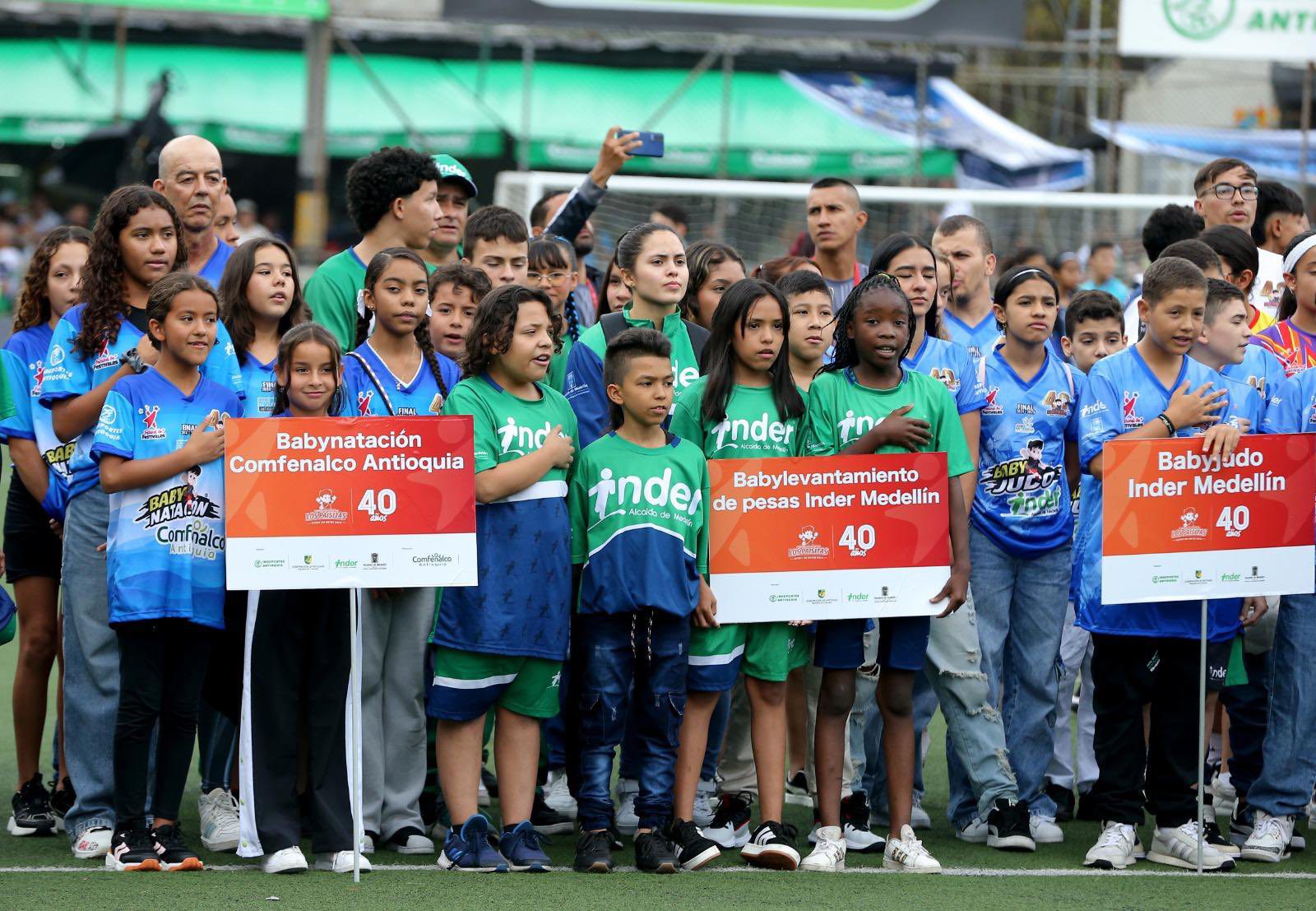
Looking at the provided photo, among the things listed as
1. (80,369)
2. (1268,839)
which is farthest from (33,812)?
(1268,839)

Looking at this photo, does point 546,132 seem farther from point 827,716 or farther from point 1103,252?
point 827,716

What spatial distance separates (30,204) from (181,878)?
18.4 metres

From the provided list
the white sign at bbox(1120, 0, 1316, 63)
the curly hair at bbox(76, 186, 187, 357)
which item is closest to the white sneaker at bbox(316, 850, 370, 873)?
the curly hair at bbox(76, 186, 187, 357)

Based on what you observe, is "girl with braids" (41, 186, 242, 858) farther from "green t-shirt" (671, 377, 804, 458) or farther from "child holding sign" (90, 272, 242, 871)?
"green t-shirt" (671, 377, 804, 458)

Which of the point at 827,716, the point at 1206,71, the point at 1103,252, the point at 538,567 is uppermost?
the point at 1206,71

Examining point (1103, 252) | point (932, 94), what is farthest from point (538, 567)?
point (932, 94)

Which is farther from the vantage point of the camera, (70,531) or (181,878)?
(70,531)

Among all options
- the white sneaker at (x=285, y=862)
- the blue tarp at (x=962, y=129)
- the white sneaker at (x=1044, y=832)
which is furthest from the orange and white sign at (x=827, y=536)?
the blue tarp at (x=962, y=129)

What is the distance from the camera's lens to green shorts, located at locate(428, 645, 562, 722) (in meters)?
5.68

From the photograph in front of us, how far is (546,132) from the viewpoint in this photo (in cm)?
2050

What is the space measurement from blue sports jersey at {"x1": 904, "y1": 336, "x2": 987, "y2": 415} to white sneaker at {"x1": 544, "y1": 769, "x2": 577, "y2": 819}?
6.85ft

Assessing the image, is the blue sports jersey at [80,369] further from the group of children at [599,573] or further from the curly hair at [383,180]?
the curly hair at [383,180]

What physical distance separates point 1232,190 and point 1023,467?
7.40 ft

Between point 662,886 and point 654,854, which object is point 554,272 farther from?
point 662,886
